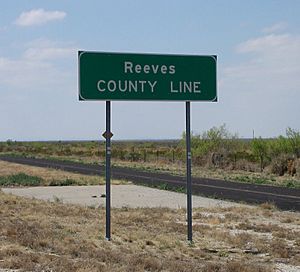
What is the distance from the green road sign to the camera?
41.2 ft

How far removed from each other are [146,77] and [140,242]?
3.18m

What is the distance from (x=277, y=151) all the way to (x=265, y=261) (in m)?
40.0

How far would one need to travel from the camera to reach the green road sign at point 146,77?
1255cm

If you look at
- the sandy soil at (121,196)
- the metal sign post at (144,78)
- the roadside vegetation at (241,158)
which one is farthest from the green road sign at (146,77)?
the roadside vegetation at (241,158)

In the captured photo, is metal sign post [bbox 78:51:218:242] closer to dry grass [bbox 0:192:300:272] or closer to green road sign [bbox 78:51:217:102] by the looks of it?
green road sign [bbox 78:51:217:102]

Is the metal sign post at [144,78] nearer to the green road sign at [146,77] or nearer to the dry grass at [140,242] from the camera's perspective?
the green road sign at [146,77]

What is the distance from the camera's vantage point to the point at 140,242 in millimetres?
12773

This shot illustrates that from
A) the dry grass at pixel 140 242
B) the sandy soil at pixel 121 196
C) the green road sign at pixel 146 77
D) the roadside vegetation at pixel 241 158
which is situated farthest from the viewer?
the roadside vegetation at pixel 241 158

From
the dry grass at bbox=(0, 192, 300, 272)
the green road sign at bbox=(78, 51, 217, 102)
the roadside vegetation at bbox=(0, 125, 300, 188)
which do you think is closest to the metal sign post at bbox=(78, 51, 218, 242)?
the green road sign at bbox=(78, 51, 217, 102)

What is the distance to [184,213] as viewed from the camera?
782 inches

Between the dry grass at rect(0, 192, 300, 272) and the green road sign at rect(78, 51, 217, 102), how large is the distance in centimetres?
280

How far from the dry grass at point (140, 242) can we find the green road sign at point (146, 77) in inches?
110

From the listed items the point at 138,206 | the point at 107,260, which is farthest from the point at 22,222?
the point at 138,206

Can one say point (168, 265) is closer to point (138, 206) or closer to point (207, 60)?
point (207, 60)
